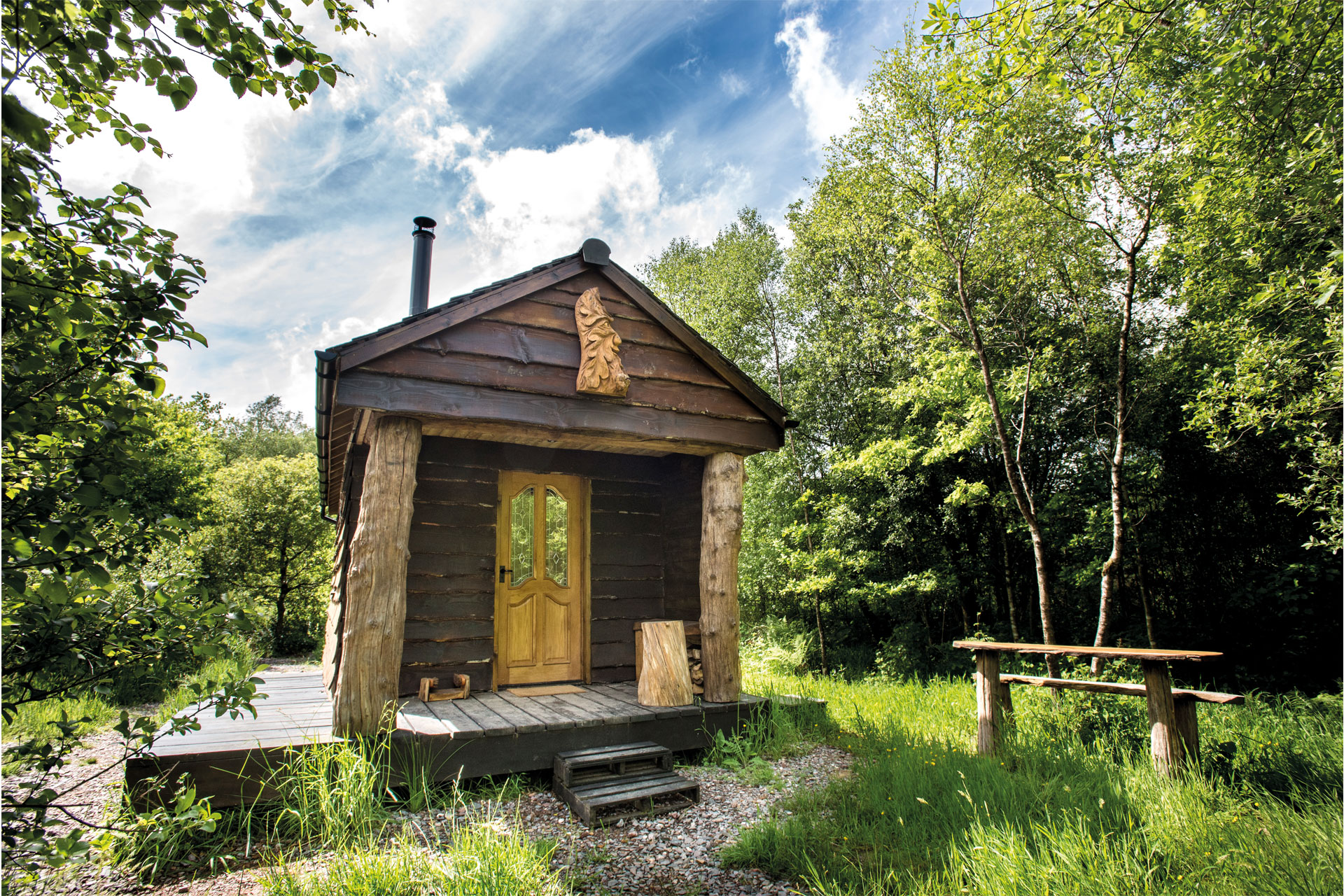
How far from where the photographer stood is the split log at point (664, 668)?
5.70 m

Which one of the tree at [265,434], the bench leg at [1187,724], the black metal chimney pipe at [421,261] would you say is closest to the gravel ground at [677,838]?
the bench leg at [1187,724]

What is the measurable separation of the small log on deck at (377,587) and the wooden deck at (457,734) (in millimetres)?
279

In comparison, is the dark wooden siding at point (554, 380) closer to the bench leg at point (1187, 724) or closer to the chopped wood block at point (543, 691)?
the chopped wood block at point (543, 691)

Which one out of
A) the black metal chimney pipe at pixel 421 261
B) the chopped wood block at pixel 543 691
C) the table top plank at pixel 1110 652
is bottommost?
the chopped wood block at pixel 543 691

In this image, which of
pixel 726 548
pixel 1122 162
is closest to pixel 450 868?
pixel 726 548

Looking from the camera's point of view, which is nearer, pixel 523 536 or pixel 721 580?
pixel 721 580

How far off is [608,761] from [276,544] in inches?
532

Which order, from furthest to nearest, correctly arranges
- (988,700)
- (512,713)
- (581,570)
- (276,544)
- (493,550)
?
(276,544) < (581,570) < (493,550) < (988,700) < (512,713)

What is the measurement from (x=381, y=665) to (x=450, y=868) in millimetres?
1782

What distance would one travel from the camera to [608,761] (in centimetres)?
482

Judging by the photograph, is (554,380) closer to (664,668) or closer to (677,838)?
(664,668)

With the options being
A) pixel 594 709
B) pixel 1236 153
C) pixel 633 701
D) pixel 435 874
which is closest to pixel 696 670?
pixel 633 701

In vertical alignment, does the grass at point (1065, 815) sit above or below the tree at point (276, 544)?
below

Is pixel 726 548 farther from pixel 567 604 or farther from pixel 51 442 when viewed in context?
pixel 51 442
